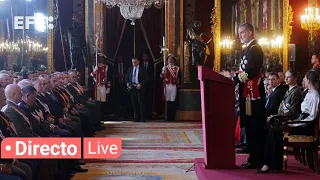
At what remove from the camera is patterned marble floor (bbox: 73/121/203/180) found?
23.4ft

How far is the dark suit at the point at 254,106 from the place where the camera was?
622cm

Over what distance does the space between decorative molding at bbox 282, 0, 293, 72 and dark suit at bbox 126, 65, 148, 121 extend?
3.48m

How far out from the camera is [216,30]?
14.9 metres

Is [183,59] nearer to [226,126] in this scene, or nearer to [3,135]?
[226,126]

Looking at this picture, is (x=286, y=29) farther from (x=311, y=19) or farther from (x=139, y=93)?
(x=139, y=93)

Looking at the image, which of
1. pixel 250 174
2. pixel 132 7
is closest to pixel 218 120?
pixel 250 174

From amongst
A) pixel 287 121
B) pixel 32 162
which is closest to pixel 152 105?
pixel 287 121

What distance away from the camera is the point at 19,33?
1388 cm

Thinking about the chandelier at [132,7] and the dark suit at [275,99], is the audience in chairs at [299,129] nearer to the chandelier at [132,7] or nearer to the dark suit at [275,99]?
the dark suit at [275,99]

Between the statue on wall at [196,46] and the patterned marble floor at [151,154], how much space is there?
1.85 meters

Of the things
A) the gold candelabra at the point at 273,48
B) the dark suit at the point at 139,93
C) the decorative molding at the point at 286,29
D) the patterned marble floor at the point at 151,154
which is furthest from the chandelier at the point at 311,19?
the dark suit at the point at 139,93

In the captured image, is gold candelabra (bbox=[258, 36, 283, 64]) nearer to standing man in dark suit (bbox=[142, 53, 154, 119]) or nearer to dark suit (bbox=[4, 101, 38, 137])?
standing man in dark suit (bbox=[142, 53, 154, 119])

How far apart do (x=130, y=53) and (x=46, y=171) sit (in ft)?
34.6

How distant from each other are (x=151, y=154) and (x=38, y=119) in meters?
2.81
